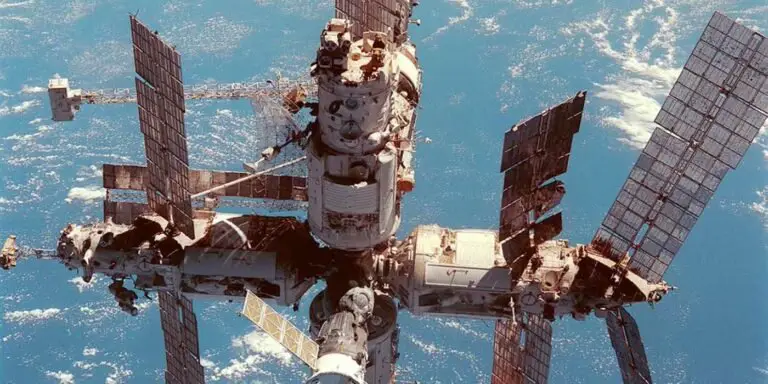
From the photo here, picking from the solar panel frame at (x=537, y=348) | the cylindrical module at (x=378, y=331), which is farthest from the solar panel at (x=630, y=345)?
the cylindrical module at (x=378, y=331)

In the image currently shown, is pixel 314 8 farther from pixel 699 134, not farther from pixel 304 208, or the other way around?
pixel 699 134

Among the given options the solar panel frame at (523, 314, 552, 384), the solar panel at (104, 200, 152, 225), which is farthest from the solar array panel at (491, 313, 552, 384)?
the solar panel at (104, 200, 152, 225)

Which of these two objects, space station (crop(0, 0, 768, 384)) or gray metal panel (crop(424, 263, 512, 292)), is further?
gray metal panel (crop(424, 263, 512, 292))

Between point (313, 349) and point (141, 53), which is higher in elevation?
point (141, 53)

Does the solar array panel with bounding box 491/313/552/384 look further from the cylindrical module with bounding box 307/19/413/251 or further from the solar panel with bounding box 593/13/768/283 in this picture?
the cylindrical module with bounding box 307/19/413/251

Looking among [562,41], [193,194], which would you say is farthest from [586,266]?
[562,41]

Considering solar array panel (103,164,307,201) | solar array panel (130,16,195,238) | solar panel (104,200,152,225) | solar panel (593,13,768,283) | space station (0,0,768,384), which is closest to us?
solar panel (593,13,768,283)
